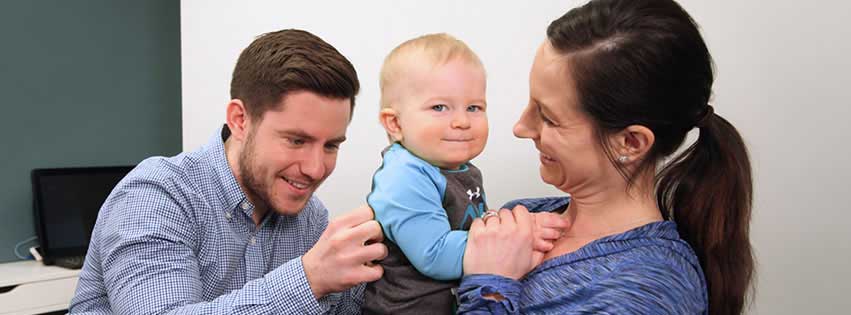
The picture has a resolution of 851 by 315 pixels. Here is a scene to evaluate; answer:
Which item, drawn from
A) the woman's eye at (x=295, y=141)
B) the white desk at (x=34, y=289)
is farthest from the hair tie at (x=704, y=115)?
the white desk at (x=34, y=289)

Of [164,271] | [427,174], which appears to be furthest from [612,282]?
[164,271]

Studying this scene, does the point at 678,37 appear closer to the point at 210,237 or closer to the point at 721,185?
the point at 721,185

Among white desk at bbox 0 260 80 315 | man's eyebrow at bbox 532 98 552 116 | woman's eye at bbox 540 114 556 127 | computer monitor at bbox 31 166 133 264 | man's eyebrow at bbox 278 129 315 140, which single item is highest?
man's eyebrow at bbox 532 98 552 116

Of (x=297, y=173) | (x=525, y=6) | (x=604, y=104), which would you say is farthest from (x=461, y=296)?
→ (x=525, y=6)

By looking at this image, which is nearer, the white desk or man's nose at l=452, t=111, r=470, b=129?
man's nose at l=452, t=111, r=470, b=129

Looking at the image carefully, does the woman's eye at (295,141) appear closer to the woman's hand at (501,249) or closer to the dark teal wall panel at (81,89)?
the woman's hand at (501,249)

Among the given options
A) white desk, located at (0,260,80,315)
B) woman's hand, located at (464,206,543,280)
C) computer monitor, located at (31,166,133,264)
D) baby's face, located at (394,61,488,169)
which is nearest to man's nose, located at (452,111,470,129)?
baby's face, located at (394,61,488,169)

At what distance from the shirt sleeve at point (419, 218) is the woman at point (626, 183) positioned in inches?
1.9

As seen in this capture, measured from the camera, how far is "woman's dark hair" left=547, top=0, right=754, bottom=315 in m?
1.17

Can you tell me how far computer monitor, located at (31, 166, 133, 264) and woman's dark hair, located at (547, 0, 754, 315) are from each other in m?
2.90

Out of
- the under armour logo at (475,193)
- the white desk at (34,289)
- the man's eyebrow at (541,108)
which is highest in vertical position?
the man's eyebrow at (541,108)

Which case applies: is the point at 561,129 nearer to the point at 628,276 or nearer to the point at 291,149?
the point at 628,276

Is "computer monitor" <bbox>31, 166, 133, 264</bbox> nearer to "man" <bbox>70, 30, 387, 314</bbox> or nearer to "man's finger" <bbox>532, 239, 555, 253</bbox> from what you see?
"man" <bbox>70, 30, 387, 314</bbox>

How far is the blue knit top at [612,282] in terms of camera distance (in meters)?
1.13
